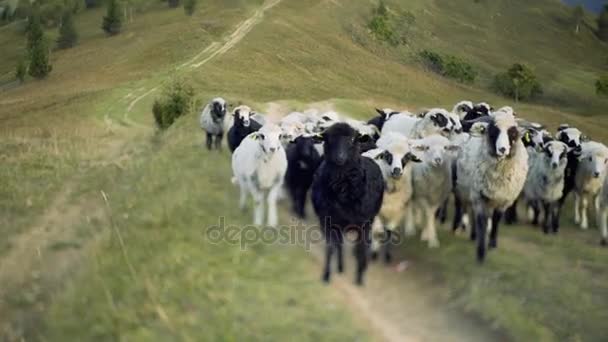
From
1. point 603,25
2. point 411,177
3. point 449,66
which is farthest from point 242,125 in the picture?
point 603,25

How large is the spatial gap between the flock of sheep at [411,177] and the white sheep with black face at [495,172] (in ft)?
0.06

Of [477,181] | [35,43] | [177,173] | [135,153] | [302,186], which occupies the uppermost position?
[477,181]

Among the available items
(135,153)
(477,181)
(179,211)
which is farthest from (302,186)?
(135,153)

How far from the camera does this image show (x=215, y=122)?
21.0 m

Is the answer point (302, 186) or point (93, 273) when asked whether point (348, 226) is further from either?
point (93, 273)

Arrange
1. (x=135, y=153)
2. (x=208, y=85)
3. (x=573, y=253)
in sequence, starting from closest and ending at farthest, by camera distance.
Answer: (x=573, y=253) → (x=135, y=153) → (x=208, y=85)

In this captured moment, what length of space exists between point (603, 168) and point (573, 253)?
333 cm

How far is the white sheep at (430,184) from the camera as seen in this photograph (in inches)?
508

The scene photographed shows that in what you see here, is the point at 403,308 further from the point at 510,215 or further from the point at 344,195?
the point at 510,215

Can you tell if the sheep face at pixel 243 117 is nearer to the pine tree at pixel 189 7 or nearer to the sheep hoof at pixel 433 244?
the sheep hoof at pixel 433 244

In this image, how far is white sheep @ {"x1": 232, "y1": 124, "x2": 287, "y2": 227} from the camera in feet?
42.0

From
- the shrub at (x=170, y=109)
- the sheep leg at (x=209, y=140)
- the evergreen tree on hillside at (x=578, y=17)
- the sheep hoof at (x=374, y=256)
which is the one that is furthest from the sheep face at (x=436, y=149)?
Answer: the evergreen tree on hillside at (x=578, y=17)

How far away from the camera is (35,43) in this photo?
86.0m

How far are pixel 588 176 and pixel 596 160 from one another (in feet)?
2.03
